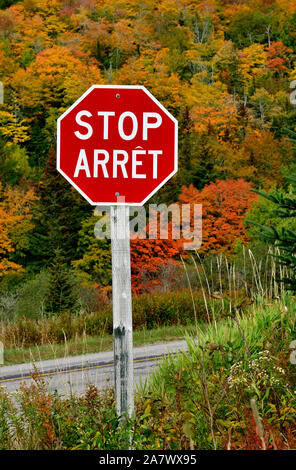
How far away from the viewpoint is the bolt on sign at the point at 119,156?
407cm

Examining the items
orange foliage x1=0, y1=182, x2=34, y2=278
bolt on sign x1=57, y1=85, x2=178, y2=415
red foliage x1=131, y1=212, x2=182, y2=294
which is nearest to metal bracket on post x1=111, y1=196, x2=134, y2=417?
bolt on sign x1=57, y1=85, x2=178, y2=415

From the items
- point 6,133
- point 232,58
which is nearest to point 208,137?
point 6,133

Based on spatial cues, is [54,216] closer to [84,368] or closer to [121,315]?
[84,368]

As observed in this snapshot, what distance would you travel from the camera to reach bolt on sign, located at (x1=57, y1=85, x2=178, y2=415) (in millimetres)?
4066

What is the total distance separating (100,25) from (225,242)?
5499cm

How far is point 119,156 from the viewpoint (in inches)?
160

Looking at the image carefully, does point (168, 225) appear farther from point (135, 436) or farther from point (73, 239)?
point (135, 436)

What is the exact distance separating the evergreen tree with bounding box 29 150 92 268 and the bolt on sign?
40211mm

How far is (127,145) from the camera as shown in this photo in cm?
407

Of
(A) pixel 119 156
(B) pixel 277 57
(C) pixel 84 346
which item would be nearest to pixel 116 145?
(A) pixel 119 156

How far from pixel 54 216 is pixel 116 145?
41.4 metres

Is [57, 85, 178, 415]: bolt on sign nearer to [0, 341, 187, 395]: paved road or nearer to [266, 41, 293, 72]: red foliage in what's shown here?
[0, 341, 187, 395]: paved road

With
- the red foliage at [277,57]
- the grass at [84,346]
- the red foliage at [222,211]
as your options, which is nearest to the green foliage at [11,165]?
the red foliage at [222,211]

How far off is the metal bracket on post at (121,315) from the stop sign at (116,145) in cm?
18
